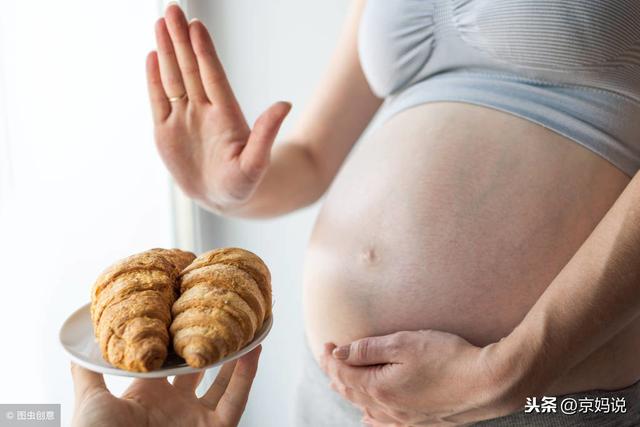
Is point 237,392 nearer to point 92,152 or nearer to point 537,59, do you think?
point 537,59

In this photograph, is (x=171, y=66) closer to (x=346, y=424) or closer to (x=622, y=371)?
(x=346, y=424)

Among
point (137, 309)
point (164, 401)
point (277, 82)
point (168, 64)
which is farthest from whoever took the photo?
point (277, 82)

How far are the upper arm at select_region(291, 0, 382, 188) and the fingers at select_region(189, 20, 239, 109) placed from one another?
29 cm

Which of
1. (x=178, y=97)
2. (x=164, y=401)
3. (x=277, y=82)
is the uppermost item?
(x=277, y=82)

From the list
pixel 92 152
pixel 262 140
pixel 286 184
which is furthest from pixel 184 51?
pixel 92 152

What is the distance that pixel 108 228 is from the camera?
1.57m

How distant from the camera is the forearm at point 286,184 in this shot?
1096mm

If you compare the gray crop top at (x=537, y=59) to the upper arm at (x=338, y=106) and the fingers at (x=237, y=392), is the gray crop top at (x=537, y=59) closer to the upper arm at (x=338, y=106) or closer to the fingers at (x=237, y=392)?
the upper arm at (x=338, y=106)

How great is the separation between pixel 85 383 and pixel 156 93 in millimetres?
388

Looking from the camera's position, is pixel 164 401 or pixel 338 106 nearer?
pixel 164 401

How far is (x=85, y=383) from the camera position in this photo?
30.2 inches

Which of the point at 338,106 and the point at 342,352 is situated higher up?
the point at 338,106

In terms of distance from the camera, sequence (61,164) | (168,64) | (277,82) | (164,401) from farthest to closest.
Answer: (277,82) → (61,164) → (168,64) → (164,401)

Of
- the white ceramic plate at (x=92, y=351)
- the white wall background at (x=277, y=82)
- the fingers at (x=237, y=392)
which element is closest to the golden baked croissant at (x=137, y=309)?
the white ceramic plate at (x=92, y=351)
